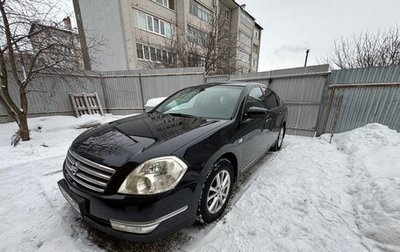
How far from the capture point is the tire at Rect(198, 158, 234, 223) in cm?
187

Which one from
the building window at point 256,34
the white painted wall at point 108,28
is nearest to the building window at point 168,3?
the white painted wall at point 108,28

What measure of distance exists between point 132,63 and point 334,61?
15038 millimetres

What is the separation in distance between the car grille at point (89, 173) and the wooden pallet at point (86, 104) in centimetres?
749

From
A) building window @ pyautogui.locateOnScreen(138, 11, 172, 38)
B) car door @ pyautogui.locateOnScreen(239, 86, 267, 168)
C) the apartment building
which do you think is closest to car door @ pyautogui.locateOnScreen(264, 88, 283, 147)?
car door @ pyautogui.locateOnScreen(239, 86, 267, 168)

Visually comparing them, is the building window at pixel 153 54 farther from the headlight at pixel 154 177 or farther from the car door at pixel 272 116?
the headlight at pixel 154 177

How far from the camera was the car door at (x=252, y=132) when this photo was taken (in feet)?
8.20

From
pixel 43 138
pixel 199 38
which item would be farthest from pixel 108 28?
pixel 43 138

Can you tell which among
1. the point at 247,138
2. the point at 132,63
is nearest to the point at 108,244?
the point at 247,138

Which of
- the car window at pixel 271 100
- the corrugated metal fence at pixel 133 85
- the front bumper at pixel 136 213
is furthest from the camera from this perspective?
the corrugated metal fence at pixel 133 85

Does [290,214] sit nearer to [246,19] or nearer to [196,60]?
[196,60]

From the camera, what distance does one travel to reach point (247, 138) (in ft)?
8.46

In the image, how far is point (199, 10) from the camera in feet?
62.1

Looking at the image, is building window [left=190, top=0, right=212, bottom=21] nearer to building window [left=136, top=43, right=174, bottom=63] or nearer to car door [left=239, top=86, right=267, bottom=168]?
building window [left=136, top=43, right=174, bottom=63]

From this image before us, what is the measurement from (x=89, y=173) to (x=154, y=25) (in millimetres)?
16891
